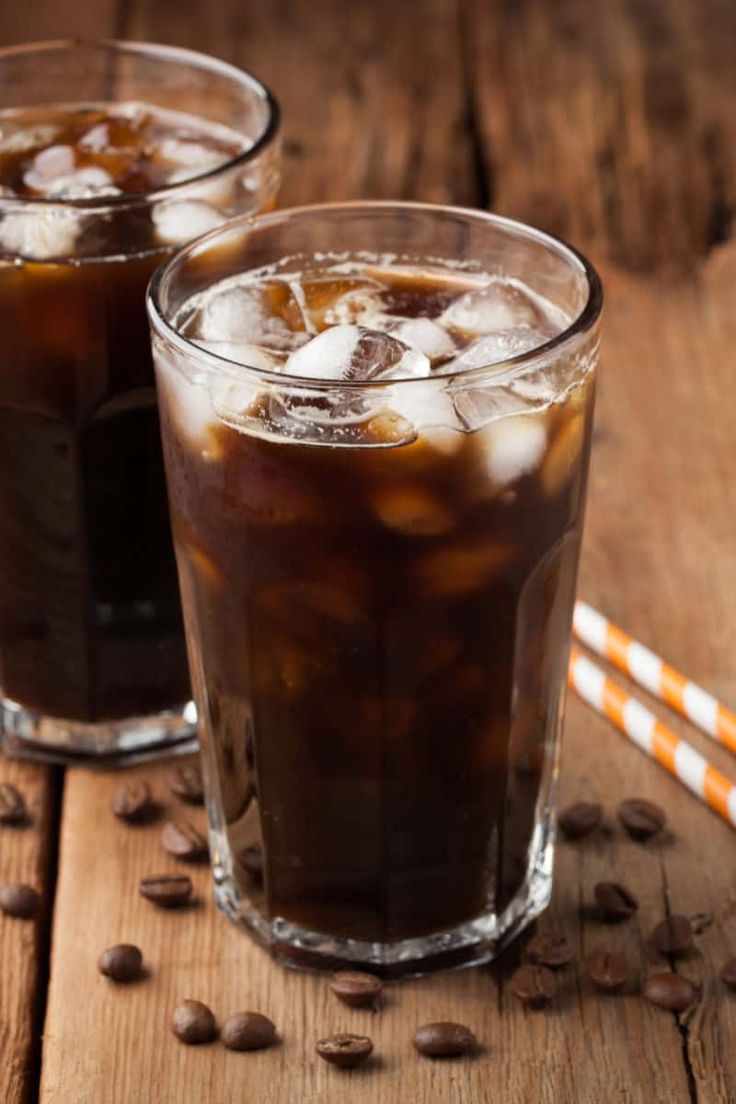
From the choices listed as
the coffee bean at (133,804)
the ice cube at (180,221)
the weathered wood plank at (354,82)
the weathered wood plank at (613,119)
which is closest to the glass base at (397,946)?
the coffee bean at (133,804)

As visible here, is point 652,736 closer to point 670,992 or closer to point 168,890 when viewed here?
point 670,992

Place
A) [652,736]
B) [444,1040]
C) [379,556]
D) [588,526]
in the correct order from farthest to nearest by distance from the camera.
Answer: [588,526] < [652,736] < [444,1040] < [379,556]

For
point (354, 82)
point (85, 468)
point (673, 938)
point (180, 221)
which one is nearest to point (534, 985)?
point (673, 938)

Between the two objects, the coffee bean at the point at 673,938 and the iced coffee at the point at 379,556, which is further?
the coffee bean at the point at 673,938

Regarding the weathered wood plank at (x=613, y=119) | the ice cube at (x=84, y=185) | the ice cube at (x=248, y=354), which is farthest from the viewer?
the weathered wood plank at (x=613, y=119)

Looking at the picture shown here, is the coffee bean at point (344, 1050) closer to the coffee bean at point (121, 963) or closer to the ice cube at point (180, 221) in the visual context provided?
the coffee bean at point (121, 963)

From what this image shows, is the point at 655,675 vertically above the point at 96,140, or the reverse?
the point at 96,140

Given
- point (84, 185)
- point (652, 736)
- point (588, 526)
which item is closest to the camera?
point (84, 185)
